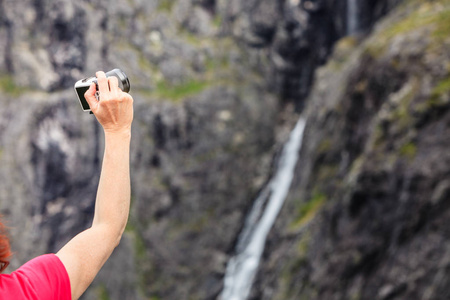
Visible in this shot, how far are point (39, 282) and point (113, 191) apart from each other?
60 centimetres

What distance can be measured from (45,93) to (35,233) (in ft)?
38.4

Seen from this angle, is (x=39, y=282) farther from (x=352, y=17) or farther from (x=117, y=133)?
(x=352, y=17)

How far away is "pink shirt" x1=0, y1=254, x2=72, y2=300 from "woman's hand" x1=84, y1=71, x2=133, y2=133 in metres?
0.79

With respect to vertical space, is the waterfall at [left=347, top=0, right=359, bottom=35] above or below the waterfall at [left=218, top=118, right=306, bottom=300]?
above

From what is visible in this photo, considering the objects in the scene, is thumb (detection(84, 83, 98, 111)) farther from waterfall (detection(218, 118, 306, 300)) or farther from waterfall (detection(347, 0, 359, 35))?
waterfall (detection(347, 0, 359, 35))

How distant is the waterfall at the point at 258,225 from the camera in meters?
30.2

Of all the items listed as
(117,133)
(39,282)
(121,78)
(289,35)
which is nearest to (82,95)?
(121,78)

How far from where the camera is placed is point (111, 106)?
2.68 metres

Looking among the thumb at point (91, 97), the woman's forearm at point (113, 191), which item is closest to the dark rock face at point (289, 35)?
the thumb at point (91, 97)

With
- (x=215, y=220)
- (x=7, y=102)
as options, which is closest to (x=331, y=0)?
(x=215, y=220)

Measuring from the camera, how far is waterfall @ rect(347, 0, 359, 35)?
34844mm

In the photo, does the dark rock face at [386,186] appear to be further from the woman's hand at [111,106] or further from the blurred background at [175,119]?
the woman's hand at [111,106]

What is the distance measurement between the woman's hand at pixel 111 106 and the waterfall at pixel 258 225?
26920 millimetres

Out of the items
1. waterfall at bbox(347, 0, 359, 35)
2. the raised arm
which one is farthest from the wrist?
waterfall at bbox(347, 0, 359, 35)
